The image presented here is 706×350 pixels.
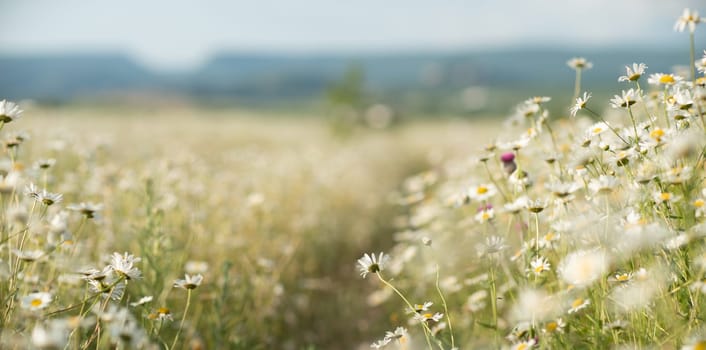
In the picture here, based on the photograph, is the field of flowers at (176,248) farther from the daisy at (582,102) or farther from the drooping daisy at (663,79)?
the drooping daisy at (663,79)

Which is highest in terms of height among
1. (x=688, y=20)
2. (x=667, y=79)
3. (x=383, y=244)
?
(x=688, y=20)

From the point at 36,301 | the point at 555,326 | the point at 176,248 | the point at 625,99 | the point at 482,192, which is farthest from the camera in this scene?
the point at 176,248

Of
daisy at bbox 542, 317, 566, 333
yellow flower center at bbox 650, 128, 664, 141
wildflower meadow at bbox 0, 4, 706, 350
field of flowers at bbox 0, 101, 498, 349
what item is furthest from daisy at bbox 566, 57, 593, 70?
field of flowers at bbox 0, 101, 498, 349

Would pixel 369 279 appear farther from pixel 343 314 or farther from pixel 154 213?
pixel 154 213

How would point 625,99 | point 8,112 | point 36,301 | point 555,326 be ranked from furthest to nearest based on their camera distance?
point 625,99 → point 8,112 → point 555,326 → point 36,301

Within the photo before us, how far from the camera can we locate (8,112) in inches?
61.6

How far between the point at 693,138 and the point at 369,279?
304cm

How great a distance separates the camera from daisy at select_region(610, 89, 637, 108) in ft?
5.73

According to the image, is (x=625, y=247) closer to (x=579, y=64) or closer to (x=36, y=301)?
(x=579, y=64)

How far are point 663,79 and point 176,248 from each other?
7.33ft

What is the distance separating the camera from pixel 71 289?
2.11m

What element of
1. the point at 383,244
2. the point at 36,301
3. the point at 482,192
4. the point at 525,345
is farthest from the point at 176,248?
the point at 383,244

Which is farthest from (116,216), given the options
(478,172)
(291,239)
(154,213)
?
(478,172)

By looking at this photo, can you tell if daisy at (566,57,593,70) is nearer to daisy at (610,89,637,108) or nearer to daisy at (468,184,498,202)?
daisy at (610,89,637,108)
